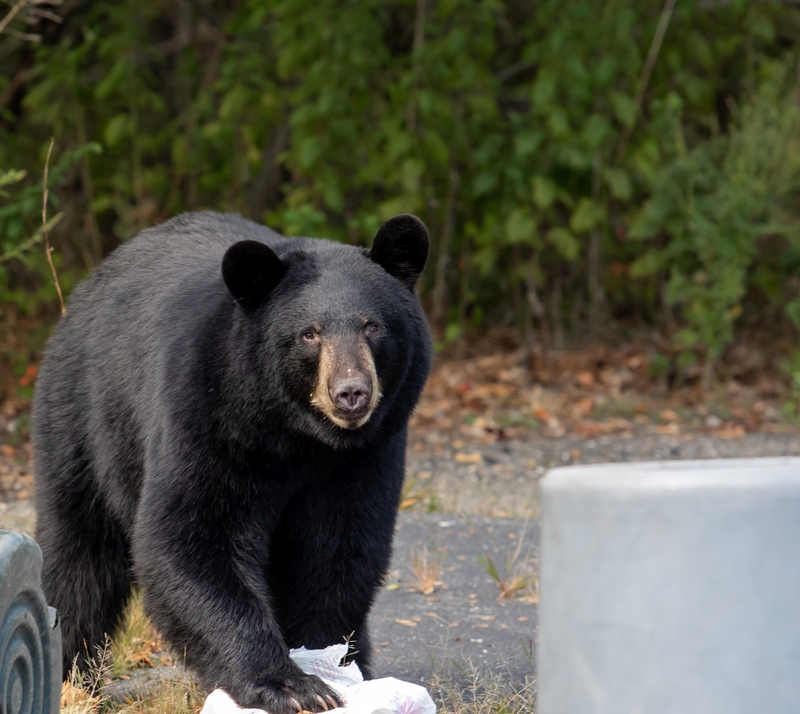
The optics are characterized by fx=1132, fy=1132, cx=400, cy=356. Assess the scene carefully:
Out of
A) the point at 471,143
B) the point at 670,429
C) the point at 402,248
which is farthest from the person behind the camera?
the point at 471,143

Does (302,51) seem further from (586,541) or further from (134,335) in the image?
(586,541)

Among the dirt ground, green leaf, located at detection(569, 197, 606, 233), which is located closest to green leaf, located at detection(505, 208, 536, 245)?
green leaf, located at detection(569, 197, 606, 233)

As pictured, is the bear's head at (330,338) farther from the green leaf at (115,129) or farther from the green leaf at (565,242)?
the green leaf at (115,129)

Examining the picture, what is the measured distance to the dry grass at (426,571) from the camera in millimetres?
4469

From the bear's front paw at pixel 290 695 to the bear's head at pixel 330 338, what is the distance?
609 mm

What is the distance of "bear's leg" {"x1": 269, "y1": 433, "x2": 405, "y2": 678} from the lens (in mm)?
3135

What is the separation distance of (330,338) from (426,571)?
5.80ft

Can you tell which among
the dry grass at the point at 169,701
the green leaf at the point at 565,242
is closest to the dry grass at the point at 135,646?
the dry grass at the point at 169,701

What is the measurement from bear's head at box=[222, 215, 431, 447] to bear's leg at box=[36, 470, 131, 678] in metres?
0.85

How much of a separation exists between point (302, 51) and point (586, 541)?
6.79 metres

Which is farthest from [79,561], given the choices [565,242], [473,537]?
[565,242]

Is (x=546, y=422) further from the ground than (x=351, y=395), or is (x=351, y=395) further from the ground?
(x=351, y=395)

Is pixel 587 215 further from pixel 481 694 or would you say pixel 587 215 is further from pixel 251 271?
pixel 251 271

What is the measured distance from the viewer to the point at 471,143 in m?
9.09
